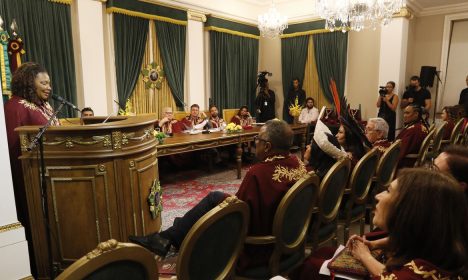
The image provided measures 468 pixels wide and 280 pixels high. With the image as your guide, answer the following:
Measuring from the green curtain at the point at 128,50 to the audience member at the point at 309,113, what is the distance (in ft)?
12.0

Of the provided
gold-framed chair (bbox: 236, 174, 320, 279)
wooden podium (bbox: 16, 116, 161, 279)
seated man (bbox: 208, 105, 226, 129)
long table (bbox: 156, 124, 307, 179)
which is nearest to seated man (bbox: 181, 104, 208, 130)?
seated man (bbox: 208, 105, 226, 129)

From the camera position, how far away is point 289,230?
1.62 m

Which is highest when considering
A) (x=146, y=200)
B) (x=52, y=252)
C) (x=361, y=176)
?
(x=361, y=176)

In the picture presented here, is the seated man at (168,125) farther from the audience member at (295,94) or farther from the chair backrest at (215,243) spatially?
the chair backrest at (215,243)

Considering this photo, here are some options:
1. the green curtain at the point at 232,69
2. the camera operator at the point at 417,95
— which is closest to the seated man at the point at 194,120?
the green curtain at the point at 232,69

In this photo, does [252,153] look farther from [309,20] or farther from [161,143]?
[309,20]

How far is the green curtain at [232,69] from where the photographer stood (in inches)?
284

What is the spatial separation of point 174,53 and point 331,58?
348 cm

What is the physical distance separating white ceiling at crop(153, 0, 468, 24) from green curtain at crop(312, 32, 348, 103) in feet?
2.11

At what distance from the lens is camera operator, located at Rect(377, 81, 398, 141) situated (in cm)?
613

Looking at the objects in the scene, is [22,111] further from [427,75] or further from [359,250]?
[427,75]

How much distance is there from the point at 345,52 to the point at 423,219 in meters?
6.74

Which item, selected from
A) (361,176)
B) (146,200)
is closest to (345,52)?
(361,176)

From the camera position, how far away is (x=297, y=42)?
25.3 ft
